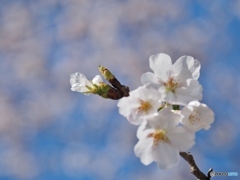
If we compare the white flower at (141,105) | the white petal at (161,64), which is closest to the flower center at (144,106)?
the white flower at (141,105)

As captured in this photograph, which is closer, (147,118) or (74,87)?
(147,118)

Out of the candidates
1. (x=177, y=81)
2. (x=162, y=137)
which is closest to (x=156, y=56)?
(x=177, y=81)

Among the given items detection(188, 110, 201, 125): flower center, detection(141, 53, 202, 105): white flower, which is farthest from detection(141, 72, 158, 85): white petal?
detection(188, 110, 201, 125): flower center

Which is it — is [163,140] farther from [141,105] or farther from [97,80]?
[97,80]

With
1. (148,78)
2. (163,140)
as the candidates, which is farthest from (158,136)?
(148,78)

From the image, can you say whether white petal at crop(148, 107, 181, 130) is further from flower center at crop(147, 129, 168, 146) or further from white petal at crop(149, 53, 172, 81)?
white petal at crop(149, 53, 172, 81)

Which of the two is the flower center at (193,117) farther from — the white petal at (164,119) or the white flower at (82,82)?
the white flower at (82,82)

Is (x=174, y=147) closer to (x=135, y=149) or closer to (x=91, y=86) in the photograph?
(x=135, y=149)
